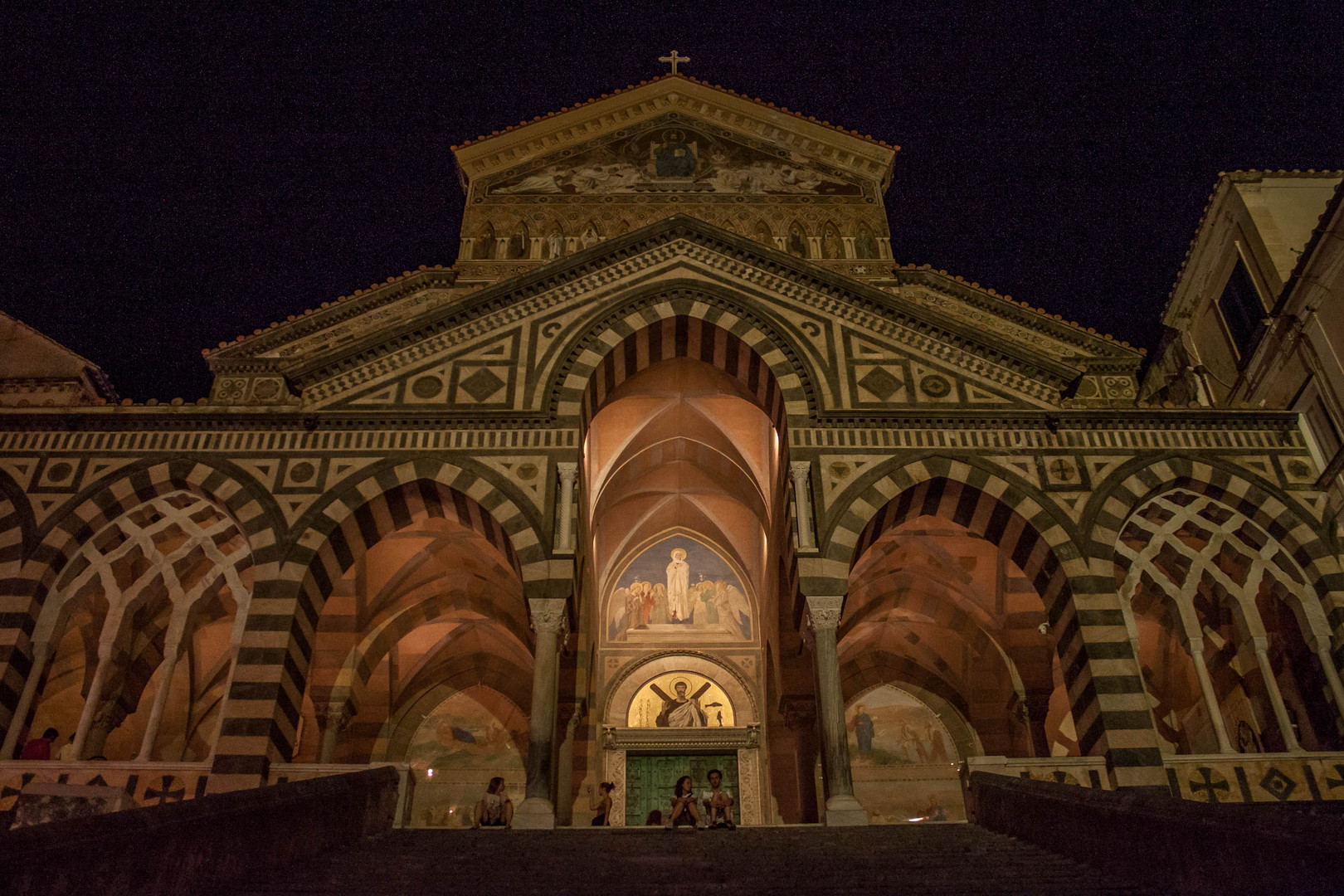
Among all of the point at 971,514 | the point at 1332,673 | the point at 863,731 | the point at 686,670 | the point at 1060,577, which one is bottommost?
the point at 1332,673

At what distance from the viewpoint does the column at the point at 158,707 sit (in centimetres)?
1380

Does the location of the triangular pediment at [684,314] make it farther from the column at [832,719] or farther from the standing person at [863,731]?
the standing person at [863,731]

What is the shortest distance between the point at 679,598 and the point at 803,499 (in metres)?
10.7

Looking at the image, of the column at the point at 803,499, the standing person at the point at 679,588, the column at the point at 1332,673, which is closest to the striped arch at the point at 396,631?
the standing person at the point at 679,588

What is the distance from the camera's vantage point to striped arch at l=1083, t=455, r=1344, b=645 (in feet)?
49.3

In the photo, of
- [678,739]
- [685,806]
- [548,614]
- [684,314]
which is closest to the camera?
[685,806]

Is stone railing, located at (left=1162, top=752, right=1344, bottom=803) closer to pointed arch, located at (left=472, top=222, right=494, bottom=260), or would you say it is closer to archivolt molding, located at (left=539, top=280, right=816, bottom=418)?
archivolt molding, located at (left=539, top=280, right=816, bottom=418)

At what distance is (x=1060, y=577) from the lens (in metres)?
15.2

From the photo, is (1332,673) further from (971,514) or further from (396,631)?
(396,631)

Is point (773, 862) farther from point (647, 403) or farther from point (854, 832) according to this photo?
point (647, 403)

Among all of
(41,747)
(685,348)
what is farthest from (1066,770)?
(41,747)

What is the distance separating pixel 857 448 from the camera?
16297mm

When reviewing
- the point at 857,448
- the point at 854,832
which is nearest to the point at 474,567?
the point at 857,448

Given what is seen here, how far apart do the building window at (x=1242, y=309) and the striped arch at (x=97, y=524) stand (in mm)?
20351
